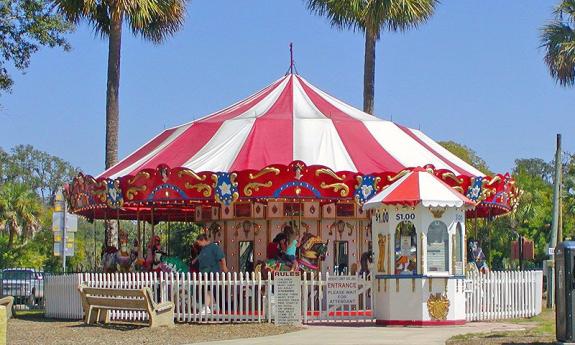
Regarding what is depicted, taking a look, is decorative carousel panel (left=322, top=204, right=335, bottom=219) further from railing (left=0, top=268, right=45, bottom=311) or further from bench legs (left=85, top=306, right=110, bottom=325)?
railing (left=0, top=268, right=45, bottom=311)

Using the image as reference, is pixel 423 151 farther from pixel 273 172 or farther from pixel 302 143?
pixel 273 172

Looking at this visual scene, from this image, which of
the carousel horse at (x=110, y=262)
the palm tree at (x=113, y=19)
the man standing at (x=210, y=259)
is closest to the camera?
the man standing at (x=210, y=259)

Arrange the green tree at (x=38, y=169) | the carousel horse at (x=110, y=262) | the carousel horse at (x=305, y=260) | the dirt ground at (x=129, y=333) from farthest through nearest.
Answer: the green tree at (x=38, y=169)
the carousel horse at (x=110, y=262)
the carousel horse at (x=305, y=260)
the dirt ground at (x=129, y=333)

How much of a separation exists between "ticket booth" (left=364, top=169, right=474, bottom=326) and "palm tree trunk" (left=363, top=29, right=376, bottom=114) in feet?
49.1

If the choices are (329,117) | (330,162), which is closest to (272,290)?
(330,162)

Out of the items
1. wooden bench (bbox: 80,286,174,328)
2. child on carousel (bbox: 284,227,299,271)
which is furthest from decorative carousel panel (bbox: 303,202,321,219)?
wooden bench (bbox: 80,286,174,328)

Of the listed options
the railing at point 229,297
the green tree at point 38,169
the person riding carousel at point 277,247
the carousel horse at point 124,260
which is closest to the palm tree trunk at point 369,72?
the carousel horse at point 124,260

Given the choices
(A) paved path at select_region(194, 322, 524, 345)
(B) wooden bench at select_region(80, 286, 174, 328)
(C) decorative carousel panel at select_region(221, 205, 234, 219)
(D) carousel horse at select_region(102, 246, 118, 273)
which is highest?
(C) decorative carousel panel at select_region(221, 205, 234, 219)

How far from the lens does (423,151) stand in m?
27.4

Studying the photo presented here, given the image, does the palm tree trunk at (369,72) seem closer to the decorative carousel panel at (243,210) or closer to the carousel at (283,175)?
the carousel at (283,175)

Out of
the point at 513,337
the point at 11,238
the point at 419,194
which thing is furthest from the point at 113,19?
the point at 11,238

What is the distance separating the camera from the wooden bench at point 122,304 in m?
21.4

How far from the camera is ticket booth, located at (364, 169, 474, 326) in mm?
21531

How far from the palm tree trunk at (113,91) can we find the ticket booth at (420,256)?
1265 cm
